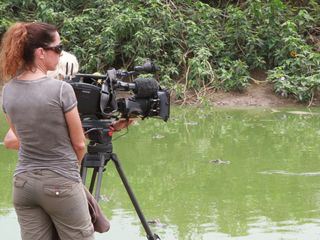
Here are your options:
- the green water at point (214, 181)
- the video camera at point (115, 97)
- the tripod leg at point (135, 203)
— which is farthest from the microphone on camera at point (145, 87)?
the green water at point (214, 181)

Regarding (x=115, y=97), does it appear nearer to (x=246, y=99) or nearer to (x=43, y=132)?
(x=43, y=132)

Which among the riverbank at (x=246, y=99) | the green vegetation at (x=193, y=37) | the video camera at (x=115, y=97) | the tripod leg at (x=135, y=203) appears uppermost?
the video camera at (x=115, y=97)

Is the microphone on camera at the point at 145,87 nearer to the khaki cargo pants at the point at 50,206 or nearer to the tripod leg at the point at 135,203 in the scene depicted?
the tripod leg at the point at 135,203

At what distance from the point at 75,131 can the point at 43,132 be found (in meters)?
0.12

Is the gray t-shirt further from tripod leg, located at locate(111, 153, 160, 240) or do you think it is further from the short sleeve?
tripod leg, located at locate(111, 153, 160, 240)

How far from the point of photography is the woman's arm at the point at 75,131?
8.30 feet

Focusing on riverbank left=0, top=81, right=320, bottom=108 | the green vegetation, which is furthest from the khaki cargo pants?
the green vegetation

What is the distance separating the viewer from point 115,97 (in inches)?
121

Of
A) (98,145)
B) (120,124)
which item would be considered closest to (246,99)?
(120,124)

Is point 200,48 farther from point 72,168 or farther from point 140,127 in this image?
point 72,168

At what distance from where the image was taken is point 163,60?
11.7m

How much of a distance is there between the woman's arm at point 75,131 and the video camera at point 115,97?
0.39 m

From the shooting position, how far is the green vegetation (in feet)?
36.2

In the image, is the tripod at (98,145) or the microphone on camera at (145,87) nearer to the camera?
the tripod at (98,145)
